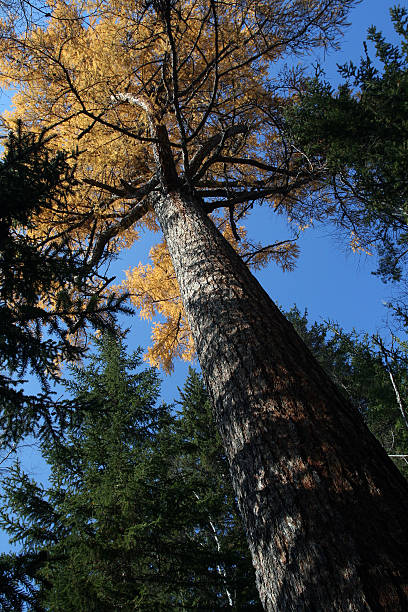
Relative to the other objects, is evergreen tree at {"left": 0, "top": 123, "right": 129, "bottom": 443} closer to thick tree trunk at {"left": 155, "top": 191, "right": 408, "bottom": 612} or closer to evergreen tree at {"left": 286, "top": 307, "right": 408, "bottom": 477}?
thick tree trunk at {"left": 155, "top": 191, "right": 408, "bottom": 612}

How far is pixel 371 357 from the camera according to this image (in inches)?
347

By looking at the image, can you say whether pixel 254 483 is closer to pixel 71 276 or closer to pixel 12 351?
pixel 12 351

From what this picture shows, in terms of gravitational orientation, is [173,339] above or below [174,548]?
above

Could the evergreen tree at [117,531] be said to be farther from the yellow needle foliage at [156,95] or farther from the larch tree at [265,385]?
the yellow needle foliage at [156,95]

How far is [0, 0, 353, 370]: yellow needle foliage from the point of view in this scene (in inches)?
163

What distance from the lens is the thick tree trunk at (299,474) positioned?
4.54 feet

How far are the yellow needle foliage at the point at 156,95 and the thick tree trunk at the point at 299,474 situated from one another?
7.42 feet

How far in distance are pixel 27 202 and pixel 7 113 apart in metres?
4.95

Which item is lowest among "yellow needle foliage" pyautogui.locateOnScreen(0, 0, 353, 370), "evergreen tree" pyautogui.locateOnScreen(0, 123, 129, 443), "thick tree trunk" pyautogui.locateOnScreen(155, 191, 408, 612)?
"thick tree trunk" pyautogui.locateOnScreen(155, 191, 408, 612)

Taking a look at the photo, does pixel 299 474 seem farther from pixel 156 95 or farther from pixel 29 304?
pixel 156 95

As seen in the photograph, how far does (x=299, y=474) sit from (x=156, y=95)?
513 centimetres

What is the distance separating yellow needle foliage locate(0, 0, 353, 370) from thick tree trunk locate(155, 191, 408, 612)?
226 centimetres

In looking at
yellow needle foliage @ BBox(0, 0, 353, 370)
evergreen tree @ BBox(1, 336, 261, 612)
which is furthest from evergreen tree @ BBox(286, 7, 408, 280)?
evergreen tree @ BBox(1, 336, 261, 612)

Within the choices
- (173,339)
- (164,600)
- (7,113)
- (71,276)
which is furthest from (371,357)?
(7,113)
